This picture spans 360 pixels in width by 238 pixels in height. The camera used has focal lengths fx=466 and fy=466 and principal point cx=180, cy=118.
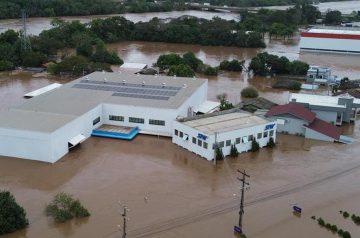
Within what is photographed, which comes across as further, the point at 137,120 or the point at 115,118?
the point at 115,118

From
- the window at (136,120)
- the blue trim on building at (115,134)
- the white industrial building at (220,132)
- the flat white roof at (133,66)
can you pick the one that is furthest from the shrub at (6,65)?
the white industrial building at (220,132)

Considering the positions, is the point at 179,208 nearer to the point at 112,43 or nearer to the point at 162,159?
the point at 162,159

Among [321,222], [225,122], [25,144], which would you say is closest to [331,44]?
[225,122]

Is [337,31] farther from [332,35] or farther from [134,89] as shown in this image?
[134,89]

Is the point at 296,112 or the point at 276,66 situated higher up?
the point at 276,66

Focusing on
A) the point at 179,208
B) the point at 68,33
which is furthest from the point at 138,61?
the point at 179,208
